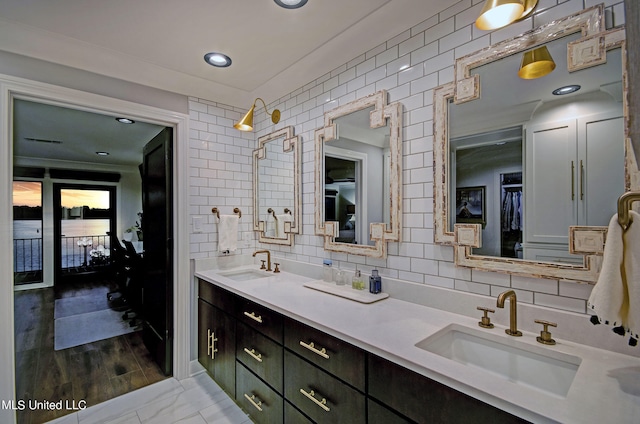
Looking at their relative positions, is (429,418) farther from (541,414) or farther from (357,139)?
(357,139)

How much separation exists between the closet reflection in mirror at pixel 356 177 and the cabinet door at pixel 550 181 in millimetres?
722

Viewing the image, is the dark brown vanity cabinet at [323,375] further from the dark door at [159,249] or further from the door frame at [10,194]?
the dark door at [159,249]

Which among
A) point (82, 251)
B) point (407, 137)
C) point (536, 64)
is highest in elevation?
point (536, 64)

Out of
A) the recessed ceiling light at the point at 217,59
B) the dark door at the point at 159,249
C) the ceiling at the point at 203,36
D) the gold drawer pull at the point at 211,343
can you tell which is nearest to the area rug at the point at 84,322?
the dark door at the point at 159,249

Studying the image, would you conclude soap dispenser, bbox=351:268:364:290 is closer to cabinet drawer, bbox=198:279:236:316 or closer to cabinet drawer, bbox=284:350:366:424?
cabinet drawer, bbox=284:350:366:424

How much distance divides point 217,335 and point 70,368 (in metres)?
1.56

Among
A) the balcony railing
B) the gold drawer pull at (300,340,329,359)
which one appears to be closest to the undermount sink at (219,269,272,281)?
the gold drawer pull at (300,340,329,359)

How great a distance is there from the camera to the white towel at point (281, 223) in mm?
2556

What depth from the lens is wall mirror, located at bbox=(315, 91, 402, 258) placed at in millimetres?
1734

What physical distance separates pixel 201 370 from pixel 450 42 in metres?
2.99

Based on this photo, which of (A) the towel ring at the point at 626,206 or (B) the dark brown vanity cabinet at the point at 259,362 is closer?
(A) the towel ring at the point at 626,206

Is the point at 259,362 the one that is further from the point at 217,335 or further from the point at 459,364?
the point at 459,364

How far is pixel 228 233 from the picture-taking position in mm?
2695

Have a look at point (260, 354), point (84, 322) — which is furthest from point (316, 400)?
point (84, 322)
